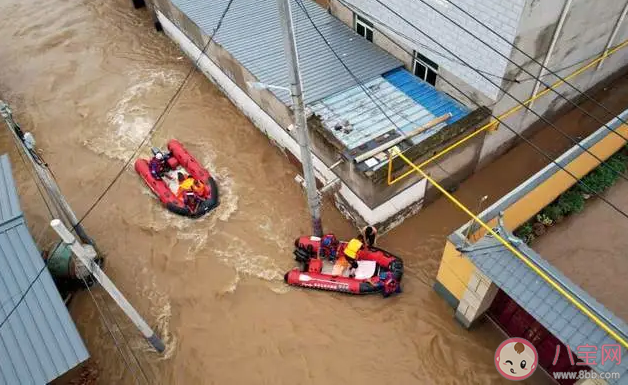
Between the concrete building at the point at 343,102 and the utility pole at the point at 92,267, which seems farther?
the concrete building at the point at 343,102

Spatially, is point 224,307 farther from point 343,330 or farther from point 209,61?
point 209,61

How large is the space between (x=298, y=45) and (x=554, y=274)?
984cm

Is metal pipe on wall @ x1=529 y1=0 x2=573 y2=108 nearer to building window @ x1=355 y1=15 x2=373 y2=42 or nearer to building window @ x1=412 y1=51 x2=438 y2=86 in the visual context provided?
building window @ x1=412 y1=51 x2=438 y2=86

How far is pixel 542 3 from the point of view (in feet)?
31.7

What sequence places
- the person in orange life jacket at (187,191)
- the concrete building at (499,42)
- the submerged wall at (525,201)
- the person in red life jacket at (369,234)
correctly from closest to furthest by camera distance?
the submerged wall at (525,201), the concrete building at (499,42), the person in red life jacket at (369,234), the person in orange life jacket at (187,191)

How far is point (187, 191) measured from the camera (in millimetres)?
13445

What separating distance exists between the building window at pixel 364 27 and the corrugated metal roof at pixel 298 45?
0.58 feet

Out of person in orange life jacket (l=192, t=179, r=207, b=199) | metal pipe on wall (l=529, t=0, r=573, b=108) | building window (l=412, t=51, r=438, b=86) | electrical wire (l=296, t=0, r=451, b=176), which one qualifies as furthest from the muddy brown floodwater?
building window (l=412, t=51, r=438, b=86)

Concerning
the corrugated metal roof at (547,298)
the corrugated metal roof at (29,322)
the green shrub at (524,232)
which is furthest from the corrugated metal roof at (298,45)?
the corrugated metal roof at (29,322)

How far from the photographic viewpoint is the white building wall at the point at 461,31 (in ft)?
32.5

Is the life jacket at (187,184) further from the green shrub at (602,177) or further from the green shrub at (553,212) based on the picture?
the green shrub at (602,177)

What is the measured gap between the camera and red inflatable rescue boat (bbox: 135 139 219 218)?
44.3 feet

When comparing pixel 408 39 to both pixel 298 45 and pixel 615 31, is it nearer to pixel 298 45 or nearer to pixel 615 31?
pixel 298 45

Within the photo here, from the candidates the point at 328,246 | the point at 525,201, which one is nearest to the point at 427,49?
the point at 525,201
